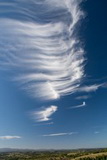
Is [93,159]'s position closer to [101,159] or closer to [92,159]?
[92,159]

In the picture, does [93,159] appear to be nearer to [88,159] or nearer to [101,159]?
[88,159]

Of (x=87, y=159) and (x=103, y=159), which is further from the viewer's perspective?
(x=87, y=159)

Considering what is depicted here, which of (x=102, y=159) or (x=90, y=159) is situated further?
(x=90, y=159)

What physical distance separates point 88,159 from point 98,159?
41.2ft

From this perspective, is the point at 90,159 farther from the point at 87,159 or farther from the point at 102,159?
the point at 102,159

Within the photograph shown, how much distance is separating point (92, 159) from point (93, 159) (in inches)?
40.4

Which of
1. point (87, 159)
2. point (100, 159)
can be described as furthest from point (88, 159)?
point (100, 159)

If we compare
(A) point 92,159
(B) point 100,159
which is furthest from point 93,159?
(B) point 100,159

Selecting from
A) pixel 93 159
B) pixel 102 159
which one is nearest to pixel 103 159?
pixel 102 159

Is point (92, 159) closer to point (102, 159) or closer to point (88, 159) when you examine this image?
point (88, 159)

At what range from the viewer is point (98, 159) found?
602 feet

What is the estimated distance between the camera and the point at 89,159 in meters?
194

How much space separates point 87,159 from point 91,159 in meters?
3.77

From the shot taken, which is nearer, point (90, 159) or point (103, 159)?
point (103, 159)
